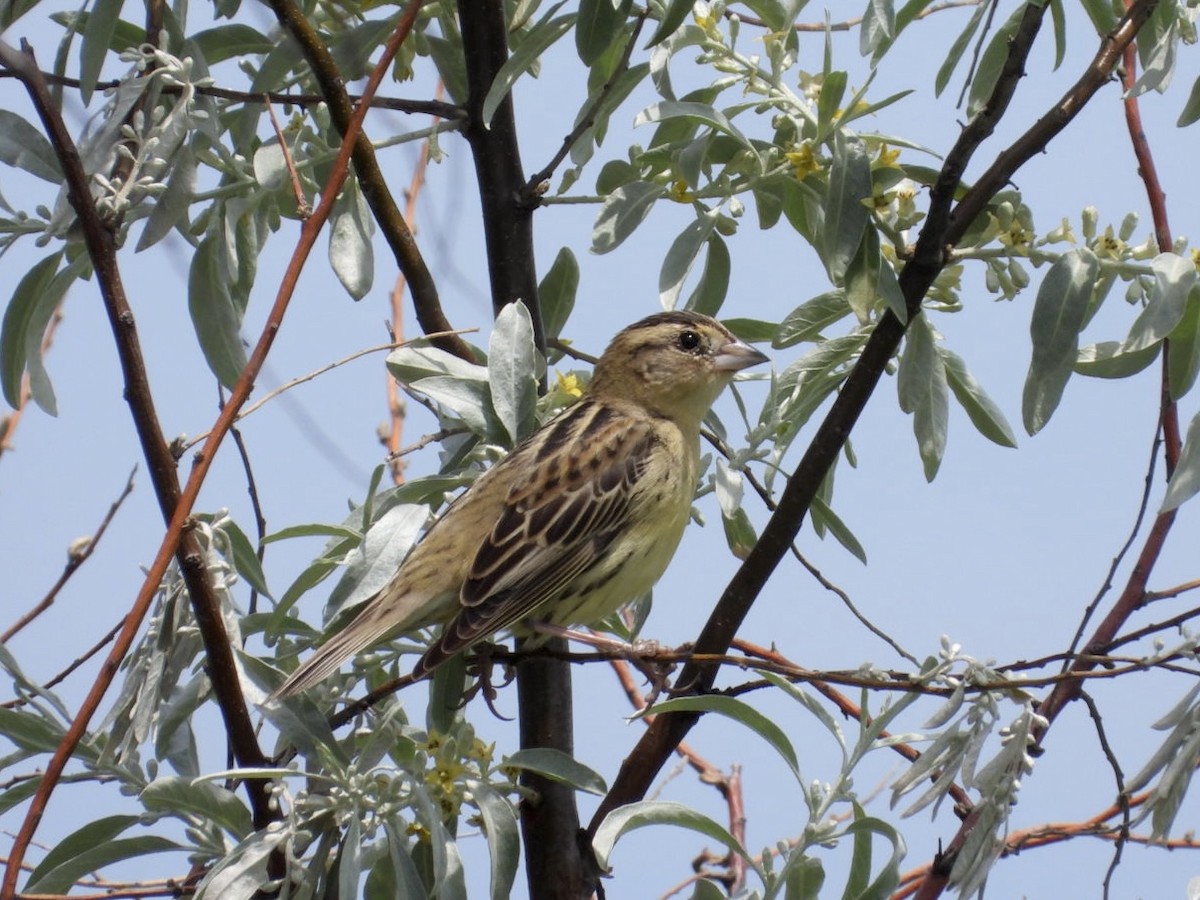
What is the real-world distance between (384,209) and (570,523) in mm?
1020

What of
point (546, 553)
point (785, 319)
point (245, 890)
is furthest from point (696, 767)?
point (245, 890)

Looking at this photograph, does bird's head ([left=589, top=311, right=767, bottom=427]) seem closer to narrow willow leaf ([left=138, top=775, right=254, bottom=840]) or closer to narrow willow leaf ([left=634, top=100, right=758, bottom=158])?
narrow willow leaf ([left=634, top=100, right=758, bottom=158])

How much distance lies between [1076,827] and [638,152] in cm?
186

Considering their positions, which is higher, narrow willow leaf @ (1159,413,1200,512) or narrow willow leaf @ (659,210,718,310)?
narrow willow leaf @ (659,210,718,310)

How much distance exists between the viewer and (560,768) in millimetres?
2891

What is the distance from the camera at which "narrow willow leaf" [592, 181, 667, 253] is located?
312 cm

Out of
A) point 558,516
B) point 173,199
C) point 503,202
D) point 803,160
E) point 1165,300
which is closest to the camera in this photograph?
point 1165,300

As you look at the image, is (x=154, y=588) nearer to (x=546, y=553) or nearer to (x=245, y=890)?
(x=245, y=890)

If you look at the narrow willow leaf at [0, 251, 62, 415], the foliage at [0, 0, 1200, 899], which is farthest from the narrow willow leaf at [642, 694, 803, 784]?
the narrow willow leaf at [0, 251, 62, 415]

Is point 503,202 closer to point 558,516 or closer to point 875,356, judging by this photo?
point 558,516

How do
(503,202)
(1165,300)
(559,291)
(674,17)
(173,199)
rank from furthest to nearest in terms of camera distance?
(559,291) < (503,202) < (173,199) < (674,17) < (1165,300)

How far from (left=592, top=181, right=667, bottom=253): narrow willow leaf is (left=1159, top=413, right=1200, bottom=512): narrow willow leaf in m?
1.18

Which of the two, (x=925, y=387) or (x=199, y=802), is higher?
(x=925, y=387)

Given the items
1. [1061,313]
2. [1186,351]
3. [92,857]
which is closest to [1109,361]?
[1186,351]
